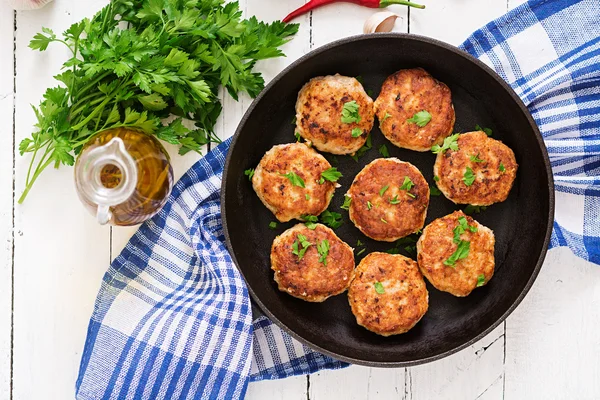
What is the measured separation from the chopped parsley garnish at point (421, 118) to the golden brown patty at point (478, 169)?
153 mm

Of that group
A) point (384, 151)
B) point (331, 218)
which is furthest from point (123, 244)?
point (384, 151)

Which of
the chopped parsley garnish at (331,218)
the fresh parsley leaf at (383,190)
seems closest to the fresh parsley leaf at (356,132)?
the fresh parsley leaf at (383,190)

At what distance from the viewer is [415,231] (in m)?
2.78

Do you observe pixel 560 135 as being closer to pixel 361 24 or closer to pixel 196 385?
pixel 361 24

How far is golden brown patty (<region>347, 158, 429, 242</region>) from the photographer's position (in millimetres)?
2713

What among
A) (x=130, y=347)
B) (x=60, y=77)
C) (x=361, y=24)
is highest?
(x=361, y=24)

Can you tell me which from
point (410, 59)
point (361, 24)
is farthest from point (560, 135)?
point (361, 24)

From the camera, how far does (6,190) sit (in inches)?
115

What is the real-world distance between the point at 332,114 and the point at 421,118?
352 millimetres

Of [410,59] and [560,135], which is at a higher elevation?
[410,59]

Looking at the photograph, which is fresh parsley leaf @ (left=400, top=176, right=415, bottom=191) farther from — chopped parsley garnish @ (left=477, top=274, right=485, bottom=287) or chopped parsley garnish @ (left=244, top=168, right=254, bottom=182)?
chopped parsley garnish @ (left=244, top=168, right=254, bottom=182)

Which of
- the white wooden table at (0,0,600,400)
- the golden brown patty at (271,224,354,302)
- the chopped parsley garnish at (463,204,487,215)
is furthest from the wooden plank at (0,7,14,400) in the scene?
the chopped parsley garnish at (463,204,487,215)

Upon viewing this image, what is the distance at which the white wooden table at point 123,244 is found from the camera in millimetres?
2881

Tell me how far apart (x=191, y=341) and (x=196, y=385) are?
0.59 feet
